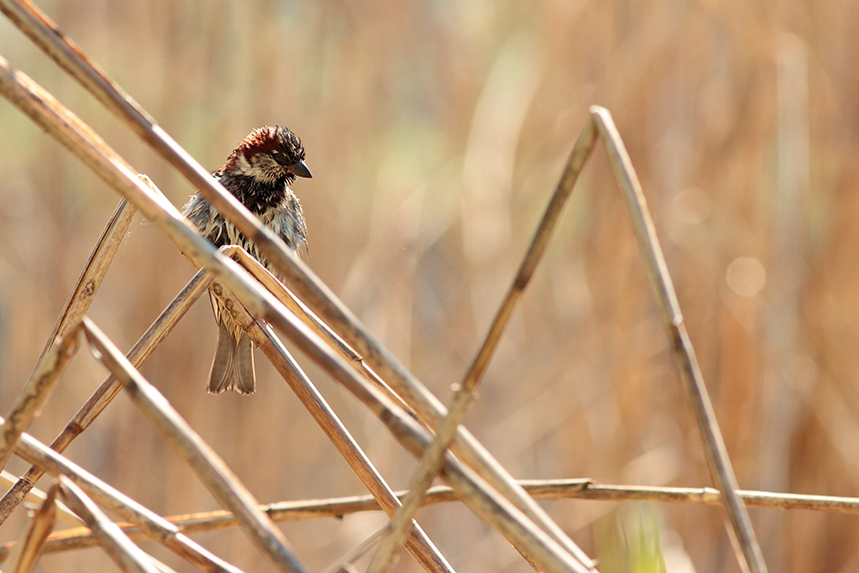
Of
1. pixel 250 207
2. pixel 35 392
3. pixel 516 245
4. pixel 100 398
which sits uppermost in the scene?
pixel 516 245

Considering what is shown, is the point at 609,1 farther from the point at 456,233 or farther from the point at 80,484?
the point at 80,484

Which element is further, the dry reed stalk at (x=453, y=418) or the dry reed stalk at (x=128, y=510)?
the dry reed stalk at (x=128, y=510)

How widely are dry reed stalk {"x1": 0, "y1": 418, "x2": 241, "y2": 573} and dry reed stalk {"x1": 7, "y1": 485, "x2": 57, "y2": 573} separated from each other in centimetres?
9

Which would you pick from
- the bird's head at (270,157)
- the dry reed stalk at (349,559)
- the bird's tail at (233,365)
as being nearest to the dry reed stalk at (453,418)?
the dry reed stalk at (349,559)

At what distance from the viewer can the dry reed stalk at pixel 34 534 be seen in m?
0.75

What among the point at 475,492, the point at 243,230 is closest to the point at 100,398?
the point at 243,230

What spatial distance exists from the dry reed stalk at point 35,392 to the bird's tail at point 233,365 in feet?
3.32

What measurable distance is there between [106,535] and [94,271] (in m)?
0.38

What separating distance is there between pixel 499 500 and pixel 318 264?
203cm

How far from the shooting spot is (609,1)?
97.9 inches

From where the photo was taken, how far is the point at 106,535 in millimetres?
739

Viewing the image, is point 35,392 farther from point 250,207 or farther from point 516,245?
point 516,245

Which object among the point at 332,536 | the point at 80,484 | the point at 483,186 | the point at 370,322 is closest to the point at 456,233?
the point at 483,186

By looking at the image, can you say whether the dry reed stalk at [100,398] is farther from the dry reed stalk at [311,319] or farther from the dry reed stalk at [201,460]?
the dry reed stalk at [201,460]
